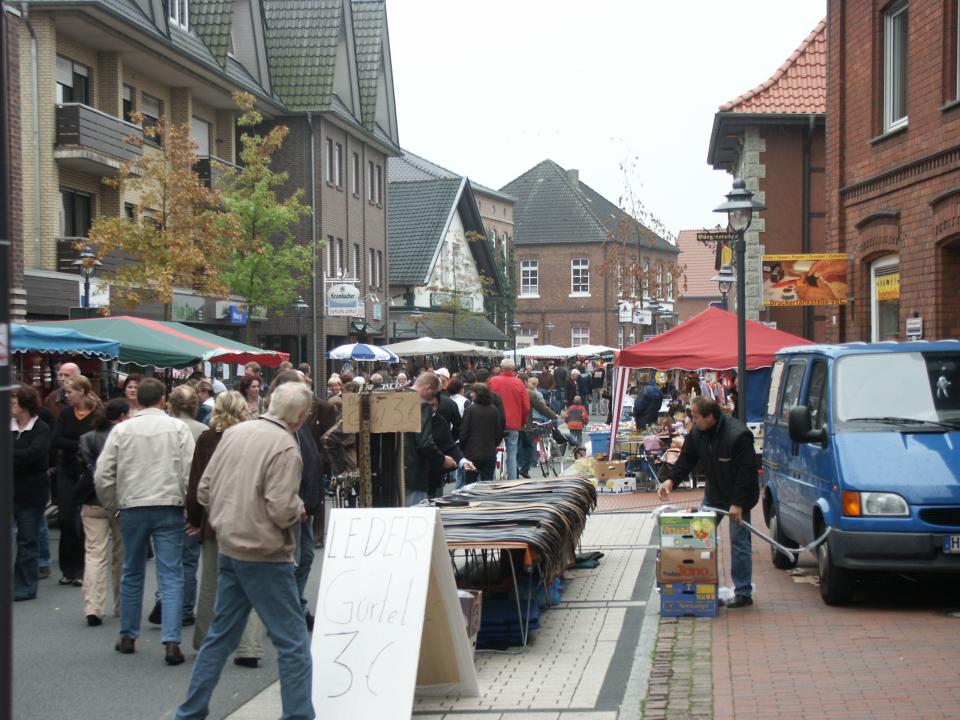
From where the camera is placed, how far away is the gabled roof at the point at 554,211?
8544 cm

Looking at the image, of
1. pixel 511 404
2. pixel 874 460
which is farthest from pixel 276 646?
pixel 511 404

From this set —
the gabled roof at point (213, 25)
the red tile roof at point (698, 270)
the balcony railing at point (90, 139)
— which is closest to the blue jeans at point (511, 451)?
the balcony railing at point (90, 139)

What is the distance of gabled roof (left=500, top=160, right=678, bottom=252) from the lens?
85438 mm

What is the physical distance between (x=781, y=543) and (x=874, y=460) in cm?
286

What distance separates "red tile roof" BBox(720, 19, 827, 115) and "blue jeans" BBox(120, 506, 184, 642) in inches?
895

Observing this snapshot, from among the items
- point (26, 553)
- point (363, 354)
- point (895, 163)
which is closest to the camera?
point (26, 553)

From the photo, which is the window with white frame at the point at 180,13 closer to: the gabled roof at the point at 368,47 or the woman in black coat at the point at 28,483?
the gabled roof at the point at 368,47

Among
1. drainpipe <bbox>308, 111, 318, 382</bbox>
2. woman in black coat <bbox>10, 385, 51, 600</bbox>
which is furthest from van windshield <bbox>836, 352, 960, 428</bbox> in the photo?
drainpipe <bbox>308, 111, 318, 382</bbox>

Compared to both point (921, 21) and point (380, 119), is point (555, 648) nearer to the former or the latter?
point (921, 21)

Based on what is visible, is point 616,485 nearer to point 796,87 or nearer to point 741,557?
point 741,557

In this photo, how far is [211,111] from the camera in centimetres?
3797

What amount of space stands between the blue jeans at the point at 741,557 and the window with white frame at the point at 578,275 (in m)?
75.1

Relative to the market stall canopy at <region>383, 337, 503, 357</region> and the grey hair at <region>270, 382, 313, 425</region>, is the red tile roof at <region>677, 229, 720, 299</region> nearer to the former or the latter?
the market stall canopy at <region>383, 337, 503, 357</region>

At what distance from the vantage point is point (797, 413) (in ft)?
32.0
